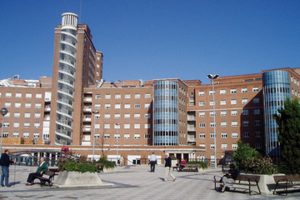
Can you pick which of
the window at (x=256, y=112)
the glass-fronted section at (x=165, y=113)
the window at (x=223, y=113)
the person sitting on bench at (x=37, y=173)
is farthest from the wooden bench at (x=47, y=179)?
the window at (x=223, y=113)

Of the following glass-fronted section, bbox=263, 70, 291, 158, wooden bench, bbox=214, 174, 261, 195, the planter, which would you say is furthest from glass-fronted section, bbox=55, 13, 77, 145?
wooden bench, bbox=214, 174, 261, 195

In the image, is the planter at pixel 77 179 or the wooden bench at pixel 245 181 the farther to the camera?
the planter at pixel 77 179

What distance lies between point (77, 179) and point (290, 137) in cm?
1173

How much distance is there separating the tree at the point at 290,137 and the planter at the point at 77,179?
10.4 m

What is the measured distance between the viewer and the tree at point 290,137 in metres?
20.0

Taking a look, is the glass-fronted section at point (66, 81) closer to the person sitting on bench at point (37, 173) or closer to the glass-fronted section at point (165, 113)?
the glass-fronted section at point (165, 113)

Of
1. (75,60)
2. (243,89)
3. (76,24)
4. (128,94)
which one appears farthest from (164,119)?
(76,24)

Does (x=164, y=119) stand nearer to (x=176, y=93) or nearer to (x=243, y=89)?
(x=176, y=93)

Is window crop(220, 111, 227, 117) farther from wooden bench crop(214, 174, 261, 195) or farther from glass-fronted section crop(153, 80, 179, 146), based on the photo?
wooden bench crop(214, 174, 261, 195)

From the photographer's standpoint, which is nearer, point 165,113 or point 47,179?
point 47,179

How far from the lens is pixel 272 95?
7688 cm

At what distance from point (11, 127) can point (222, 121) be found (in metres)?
52.5

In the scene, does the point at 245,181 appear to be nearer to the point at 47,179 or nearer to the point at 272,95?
the point at 47,179

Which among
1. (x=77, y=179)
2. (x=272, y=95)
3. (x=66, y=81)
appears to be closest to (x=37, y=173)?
(x=77, y=179)
